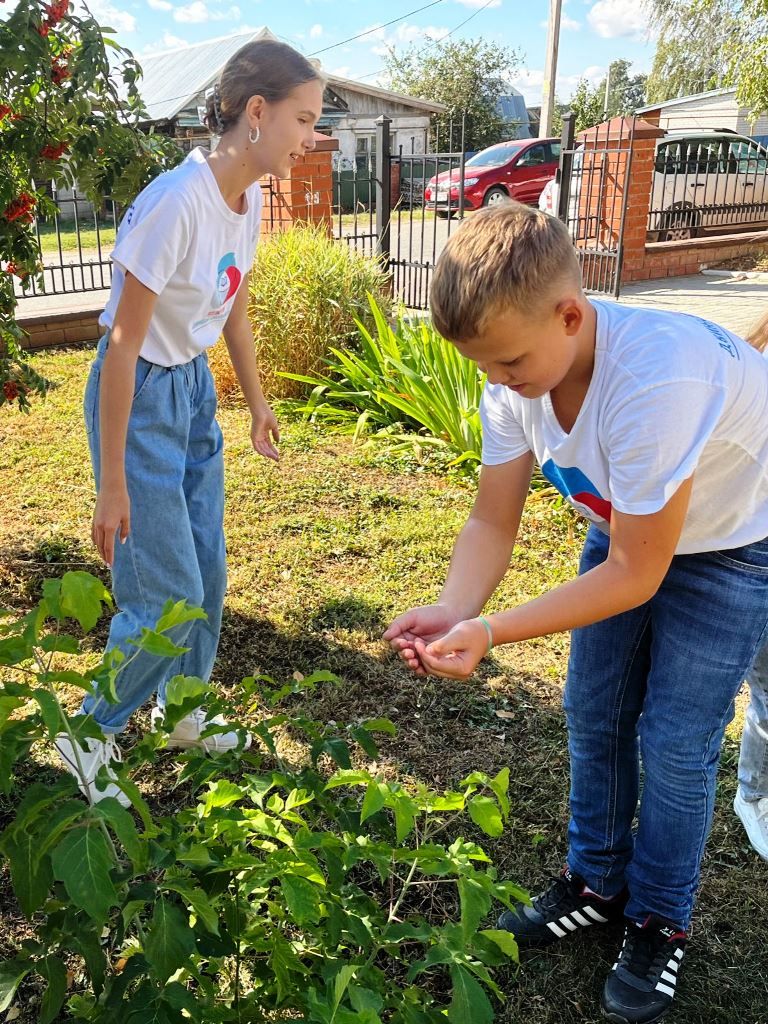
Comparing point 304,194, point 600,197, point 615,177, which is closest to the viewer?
point 304,194

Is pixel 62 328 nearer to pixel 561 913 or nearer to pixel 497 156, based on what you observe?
pixel 561 913

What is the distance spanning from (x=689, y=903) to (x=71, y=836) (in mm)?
1369

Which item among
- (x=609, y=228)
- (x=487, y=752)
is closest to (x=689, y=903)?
(x=487, y=752)

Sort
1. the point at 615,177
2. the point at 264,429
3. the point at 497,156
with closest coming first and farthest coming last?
the point at 264,429 → the point at 615,177 → the point at 497,156

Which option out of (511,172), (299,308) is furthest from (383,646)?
(511,172)

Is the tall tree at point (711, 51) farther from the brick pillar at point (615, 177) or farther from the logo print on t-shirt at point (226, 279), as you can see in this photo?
the logo print on t-shirt at point (226, 279)

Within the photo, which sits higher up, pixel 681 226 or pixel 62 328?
pixel 681 226

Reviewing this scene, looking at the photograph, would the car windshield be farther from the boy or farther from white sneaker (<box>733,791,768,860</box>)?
the boy

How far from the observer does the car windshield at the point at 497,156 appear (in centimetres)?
1872

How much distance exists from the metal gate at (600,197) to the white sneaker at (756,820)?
26.1ft

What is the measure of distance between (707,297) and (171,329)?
9.64 metres

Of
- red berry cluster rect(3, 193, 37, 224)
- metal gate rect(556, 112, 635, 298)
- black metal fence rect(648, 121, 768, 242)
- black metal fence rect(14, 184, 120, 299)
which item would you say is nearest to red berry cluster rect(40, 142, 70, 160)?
red berry cluster rect(3, 193, 37, 224)

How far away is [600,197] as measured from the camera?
10.3m

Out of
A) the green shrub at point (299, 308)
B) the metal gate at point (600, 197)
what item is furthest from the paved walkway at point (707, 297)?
the green shrub at point (299, 308)
